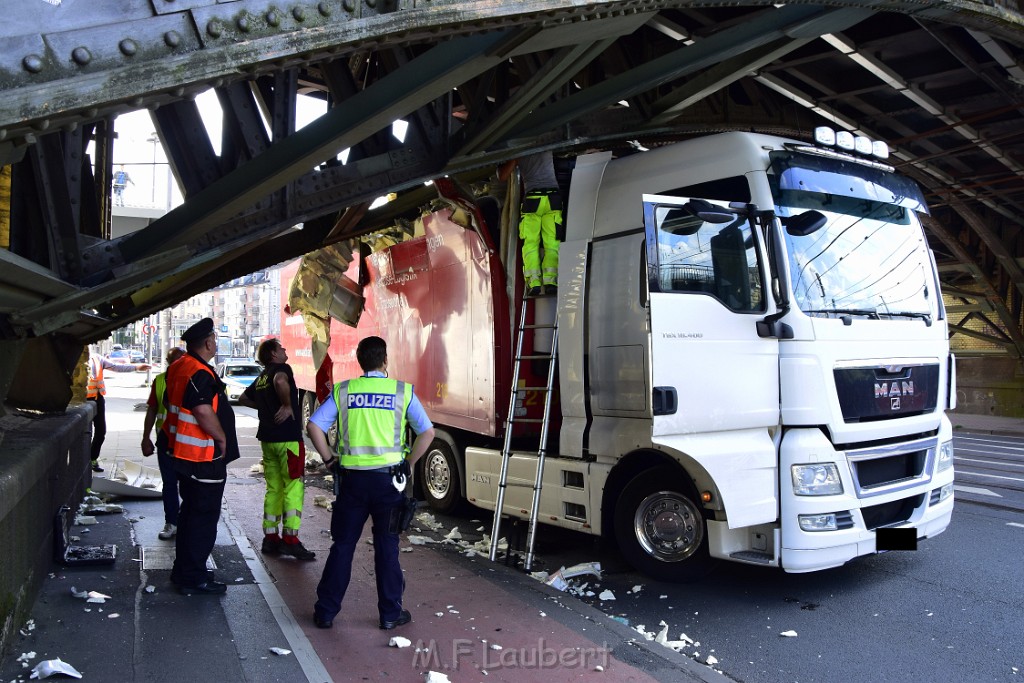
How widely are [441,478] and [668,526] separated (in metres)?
3.22

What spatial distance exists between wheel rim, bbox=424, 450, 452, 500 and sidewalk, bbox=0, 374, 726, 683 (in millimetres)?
1931

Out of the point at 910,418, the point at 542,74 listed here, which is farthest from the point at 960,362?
the point at 542,74

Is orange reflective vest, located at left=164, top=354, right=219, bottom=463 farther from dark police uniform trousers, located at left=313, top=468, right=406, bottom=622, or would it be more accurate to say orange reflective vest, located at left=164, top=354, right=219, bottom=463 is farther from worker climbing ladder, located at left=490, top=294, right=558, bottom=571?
worker climbing ladder, located at left=490, top=294, right=558, bottom=571

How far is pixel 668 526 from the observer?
570cm

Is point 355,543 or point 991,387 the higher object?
point 991,387

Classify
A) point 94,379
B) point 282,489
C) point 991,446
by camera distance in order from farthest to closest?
point 991,446
point 94,379
point 282,489

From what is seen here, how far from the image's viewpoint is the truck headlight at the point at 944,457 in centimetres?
602

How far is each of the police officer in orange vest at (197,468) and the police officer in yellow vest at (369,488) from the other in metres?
0.86

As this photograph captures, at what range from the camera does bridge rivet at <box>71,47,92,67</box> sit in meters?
2.50

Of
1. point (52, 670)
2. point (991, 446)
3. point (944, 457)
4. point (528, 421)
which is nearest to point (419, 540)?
point (528, 421)

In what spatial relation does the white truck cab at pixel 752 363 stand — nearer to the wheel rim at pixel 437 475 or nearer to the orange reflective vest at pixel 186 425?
the wheel rim at pixel 437 475

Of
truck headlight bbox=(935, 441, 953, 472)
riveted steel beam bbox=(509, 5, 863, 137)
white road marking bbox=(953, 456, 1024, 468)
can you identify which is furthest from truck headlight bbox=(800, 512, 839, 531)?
white road marking bbox=(953, 456, 1024, 468)

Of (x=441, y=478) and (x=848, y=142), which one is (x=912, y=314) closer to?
(x=848, y=142)

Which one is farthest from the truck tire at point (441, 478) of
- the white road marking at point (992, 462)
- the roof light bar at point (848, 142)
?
the white road marking at point (992, 462)
